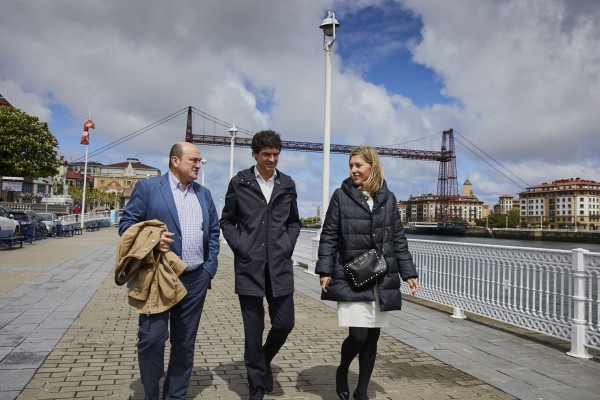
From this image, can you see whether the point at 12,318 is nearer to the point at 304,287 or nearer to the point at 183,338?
the point at 183,338

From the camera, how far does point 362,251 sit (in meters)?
3.29

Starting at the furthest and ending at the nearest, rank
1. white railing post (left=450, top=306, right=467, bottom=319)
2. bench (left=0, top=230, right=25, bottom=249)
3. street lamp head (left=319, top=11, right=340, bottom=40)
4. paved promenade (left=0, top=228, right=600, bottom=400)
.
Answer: bench (left=0, top=230, right=25, bottom=249)
street lamp head (left=319, top=11, right=340, bottom=40)
white railing post (left=450, top=306, right=467, bottom=319)
paved promenade (left=0, top=228, right=600, bottom=400)

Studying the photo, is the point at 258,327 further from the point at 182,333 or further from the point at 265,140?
the point at 265,140

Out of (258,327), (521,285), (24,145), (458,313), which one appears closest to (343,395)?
(258,327)

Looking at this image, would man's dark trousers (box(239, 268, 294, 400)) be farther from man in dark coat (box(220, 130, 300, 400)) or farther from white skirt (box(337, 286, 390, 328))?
white skirt (box(337, 286, 390, 328))

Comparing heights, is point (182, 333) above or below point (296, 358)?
above

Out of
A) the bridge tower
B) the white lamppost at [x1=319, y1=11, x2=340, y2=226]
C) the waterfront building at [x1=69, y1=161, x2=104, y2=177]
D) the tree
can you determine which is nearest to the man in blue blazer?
the white lamppost at [x1=319, y1=11, x2=340, y2=226]

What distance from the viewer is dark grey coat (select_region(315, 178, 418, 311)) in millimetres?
3264

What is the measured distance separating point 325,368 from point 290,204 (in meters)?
1.68

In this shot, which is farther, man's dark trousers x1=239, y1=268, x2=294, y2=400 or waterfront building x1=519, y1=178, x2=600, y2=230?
waterfront building x1=519, y1=178, x2=600, y2=230

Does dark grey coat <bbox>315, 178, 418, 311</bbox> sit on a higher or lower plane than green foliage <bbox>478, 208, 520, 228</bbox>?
lower

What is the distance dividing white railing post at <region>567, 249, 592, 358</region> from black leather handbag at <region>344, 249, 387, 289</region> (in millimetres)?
2890

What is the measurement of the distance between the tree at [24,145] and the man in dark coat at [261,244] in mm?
44851

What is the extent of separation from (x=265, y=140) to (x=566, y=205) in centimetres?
15455
